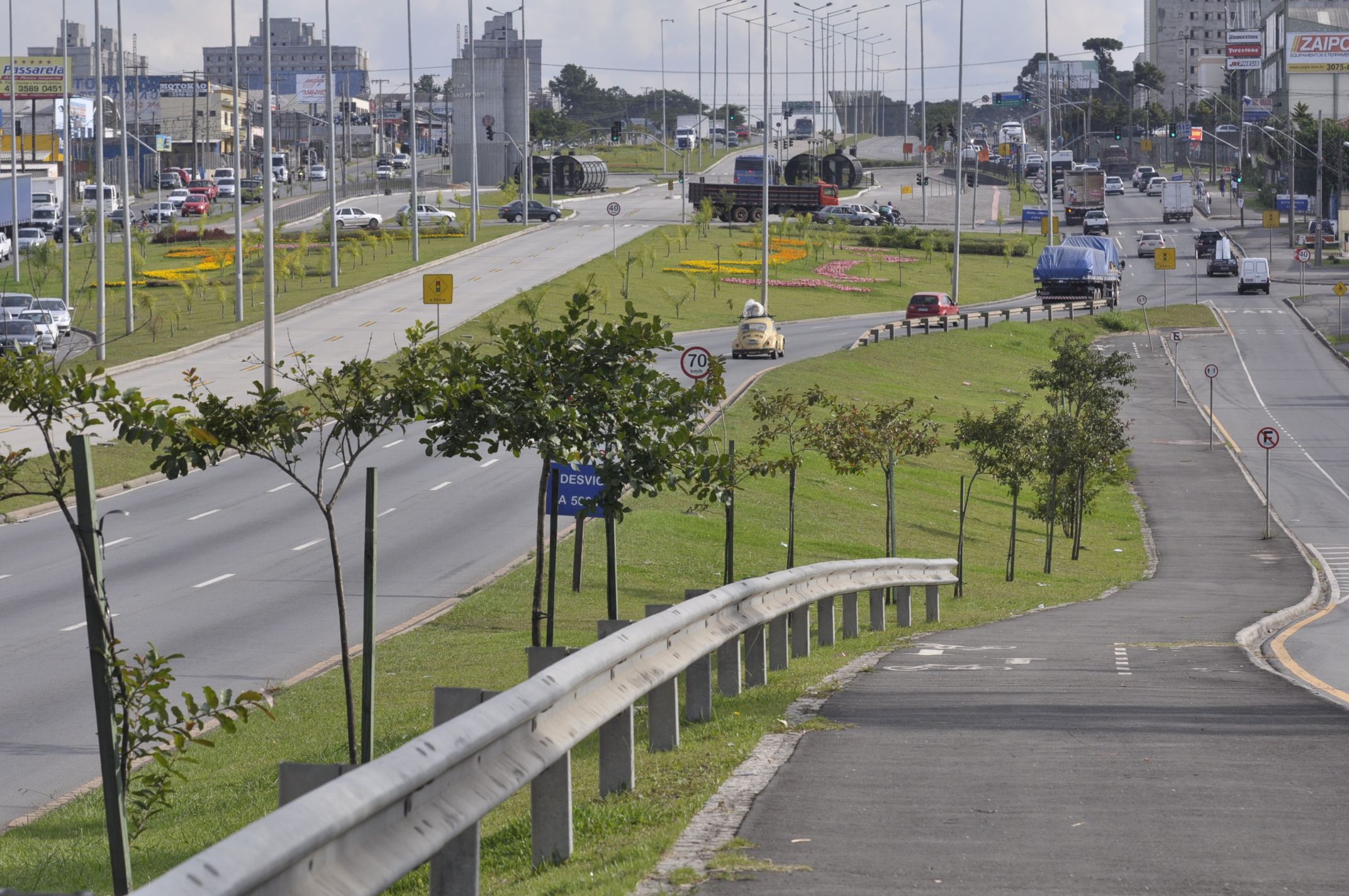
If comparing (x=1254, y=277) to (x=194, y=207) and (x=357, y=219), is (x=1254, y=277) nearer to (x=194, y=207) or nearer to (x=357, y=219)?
(x=357, y=219)

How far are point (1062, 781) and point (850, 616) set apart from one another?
10850 mm

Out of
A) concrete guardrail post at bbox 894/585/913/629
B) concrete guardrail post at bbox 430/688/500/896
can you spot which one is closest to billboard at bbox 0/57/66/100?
concrete guardrail post at bbox 894/585/913/629

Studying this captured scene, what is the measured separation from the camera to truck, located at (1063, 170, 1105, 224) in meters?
131

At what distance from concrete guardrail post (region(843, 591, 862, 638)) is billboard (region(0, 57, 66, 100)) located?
123765 mm

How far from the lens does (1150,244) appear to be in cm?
11200

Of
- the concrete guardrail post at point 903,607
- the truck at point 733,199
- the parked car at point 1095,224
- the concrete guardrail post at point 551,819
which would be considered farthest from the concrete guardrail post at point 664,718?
the parked car at point 1095,224

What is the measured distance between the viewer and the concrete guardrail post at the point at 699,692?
32.4ft

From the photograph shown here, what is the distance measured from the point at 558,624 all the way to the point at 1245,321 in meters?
68.4

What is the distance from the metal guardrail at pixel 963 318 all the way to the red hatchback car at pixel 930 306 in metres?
0.32

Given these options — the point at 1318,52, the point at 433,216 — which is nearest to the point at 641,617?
the point at 433,216

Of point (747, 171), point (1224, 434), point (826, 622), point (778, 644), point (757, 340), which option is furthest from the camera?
point (747, 171)

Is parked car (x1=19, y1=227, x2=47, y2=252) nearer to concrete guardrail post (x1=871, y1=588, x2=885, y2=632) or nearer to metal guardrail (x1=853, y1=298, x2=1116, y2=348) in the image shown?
metal guardrail (x1=853, y1=298, x2=1116, y2=348)

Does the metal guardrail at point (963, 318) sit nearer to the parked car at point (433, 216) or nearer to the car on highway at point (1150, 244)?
the car on highway at point (1150, 244)

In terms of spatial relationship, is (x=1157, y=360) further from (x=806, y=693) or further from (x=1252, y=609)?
(x=806, y=693)
